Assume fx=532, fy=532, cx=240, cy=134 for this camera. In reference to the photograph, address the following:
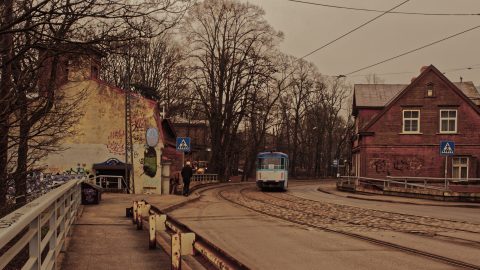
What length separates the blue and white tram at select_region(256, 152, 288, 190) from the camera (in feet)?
116

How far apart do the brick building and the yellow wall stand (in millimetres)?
15859

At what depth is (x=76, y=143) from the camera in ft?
102

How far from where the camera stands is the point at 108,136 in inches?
1222

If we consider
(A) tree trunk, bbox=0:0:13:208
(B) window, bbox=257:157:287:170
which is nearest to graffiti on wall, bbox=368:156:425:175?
(B) window, bbox=257:157:287:170

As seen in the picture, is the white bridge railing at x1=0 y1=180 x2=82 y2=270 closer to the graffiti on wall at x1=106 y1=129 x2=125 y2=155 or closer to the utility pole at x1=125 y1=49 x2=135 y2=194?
the utility pole at x1=125 y1=49 x2=135 y2=194

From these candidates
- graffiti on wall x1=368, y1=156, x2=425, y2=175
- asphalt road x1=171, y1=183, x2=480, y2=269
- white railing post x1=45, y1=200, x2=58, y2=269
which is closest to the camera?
white railing post x1=45, y1=200, x2=58, y2=269

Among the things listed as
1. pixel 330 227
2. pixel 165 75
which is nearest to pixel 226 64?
pixel 165 75

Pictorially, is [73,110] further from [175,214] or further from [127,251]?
[175,214]

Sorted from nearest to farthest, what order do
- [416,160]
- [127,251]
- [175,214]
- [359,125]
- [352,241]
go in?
[127,251]
[352,241]
[175,214]
[416,160]
[359,125]

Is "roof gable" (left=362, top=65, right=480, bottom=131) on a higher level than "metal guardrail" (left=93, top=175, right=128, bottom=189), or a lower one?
higher

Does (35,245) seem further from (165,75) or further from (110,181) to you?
(165,75)

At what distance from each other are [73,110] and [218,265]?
7725mm

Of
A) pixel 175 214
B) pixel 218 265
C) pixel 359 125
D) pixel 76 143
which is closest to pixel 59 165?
pixel 76 143

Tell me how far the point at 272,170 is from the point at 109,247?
1036 inches
